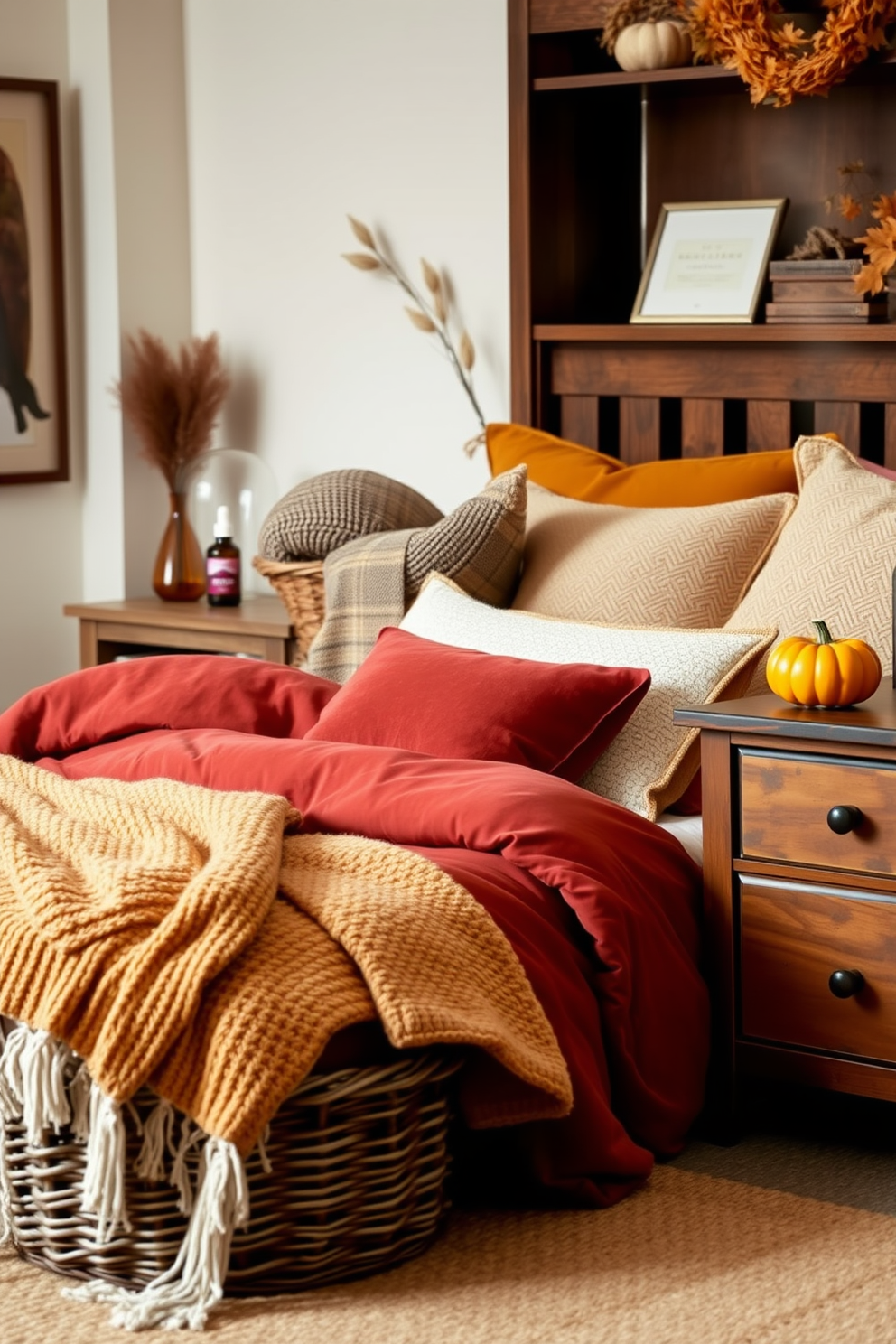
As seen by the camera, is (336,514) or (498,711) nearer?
(498,711)

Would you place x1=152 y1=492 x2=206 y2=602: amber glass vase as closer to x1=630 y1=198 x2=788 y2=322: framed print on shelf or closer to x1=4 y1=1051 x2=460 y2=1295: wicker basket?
x1=630 y1=198 x2=788 y2=322: framed print on shelf

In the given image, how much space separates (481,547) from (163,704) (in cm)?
62

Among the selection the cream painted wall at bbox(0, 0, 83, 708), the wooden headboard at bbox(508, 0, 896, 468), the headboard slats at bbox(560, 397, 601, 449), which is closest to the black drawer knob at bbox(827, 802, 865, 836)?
the wooden headboard at bbox(508, 0, 896, 468)

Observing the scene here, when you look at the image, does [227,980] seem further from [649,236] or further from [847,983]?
[649,236]

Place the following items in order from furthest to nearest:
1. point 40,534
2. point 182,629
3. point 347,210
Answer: point 40,534, point 347,210, point 182,629

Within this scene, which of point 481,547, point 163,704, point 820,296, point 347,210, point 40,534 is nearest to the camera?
point 163,704

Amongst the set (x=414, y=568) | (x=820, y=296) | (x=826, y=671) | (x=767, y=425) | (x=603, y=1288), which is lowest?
(x=603, y=1288)

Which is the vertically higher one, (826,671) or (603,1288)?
(826,671)

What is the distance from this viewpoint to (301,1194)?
1965 mm

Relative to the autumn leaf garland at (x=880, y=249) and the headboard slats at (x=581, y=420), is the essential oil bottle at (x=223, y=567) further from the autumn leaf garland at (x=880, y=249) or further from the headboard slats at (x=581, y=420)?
the autumn leaf garland at (x=880, y=249)

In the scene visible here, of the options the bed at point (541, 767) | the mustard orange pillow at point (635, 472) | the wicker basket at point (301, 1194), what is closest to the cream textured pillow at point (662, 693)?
the bed at point (541, 767)

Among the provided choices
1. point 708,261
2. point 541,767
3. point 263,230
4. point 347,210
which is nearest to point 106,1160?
point 541,767

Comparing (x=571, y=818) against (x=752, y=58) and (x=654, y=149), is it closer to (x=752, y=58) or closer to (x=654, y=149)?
(x=752, y=58)

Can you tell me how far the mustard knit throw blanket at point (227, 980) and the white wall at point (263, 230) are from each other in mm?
2046
